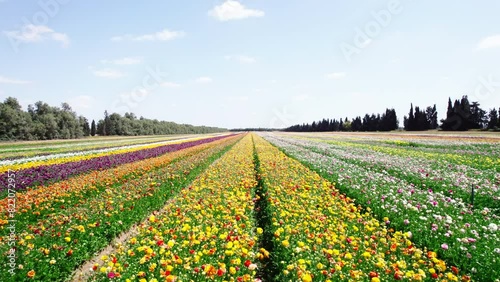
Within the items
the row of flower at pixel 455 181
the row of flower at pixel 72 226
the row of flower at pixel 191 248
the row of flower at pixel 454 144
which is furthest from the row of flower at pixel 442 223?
the row of flower at pixel 454 144

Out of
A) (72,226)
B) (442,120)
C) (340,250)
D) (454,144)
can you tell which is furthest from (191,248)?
(442,120)

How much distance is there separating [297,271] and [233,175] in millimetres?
8334

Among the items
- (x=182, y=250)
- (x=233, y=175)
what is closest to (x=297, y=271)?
(x=182, y=250)

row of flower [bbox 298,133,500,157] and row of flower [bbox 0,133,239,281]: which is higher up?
row of flower [bbox 298,133,500,157]

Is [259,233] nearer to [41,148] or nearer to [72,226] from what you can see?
[72,226]

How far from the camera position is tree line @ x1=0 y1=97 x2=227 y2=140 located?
174 feet

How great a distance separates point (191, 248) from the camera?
5465 mm

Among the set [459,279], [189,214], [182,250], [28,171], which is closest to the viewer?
[459,279]

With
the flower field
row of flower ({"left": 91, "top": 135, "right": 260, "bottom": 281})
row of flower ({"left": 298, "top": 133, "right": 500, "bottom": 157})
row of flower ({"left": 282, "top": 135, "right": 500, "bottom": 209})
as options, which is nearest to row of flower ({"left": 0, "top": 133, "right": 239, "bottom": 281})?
the flower field

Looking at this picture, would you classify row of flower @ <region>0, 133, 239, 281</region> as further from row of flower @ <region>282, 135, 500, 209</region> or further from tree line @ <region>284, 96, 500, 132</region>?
tree line @ <region>284, 96, 500, 132</region>

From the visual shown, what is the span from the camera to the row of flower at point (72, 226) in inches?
205

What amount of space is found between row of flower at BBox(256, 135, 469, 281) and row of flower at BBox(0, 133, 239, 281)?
3.98 metres

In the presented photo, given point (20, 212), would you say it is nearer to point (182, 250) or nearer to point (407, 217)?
point (182, 250)

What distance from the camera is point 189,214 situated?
7.45 m
